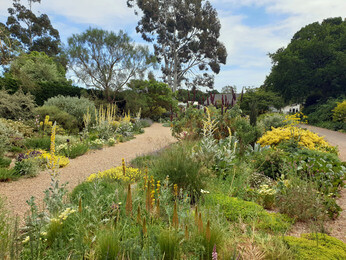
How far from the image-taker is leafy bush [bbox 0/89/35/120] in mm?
10117

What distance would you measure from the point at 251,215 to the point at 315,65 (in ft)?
89.9

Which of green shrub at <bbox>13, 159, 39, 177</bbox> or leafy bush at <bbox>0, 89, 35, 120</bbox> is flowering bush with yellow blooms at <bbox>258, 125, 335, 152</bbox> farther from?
leafy bush at <bbox>0, 89, 35, 120</bbox>

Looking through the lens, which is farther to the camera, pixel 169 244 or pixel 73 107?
pixel 73 107

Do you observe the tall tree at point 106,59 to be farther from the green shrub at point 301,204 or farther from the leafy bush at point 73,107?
the green shrub at point 301,204

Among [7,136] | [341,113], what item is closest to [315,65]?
[341,113]

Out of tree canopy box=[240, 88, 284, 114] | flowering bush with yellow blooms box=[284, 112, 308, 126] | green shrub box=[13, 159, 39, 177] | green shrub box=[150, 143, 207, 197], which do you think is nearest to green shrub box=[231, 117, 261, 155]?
green shrub box=[150, 143, 207, 197]

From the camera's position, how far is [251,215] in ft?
9.87

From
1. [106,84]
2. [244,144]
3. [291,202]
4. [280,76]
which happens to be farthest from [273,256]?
[280,76]

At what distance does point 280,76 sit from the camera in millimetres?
26250

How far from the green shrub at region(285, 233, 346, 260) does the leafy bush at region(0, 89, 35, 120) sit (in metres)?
11.3

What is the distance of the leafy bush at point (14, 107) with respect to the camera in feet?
33.2

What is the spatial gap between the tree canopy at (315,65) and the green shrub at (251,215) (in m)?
24.7

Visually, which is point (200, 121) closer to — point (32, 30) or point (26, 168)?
point (26, 168)

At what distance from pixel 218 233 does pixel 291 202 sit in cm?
168
